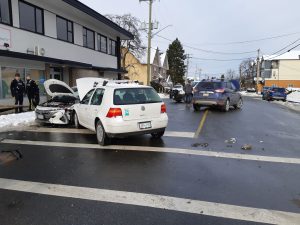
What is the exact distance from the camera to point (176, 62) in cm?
8231

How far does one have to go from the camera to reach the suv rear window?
23.6 ft

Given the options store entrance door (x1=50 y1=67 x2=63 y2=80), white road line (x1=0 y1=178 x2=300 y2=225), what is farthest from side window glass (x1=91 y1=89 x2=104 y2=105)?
store entrance door (x1=50 y1=67 x2=63 y2=80)

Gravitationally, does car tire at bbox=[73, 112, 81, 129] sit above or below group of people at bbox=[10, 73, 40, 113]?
below

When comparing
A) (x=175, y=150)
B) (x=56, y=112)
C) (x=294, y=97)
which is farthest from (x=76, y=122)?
(x=294, y=97)

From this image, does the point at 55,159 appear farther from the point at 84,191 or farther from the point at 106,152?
the point at 84,191

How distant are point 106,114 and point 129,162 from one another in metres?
1.73

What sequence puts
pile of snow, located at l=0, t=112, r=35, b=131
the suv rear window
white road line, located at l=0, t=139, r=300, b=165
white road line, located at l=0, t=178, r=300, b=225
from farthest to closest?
pile of snow, located at l=0, t=112, r=35, b=131
the suv rear window
white road line, located at l=0, t=139, r=300, b=165
white road line, located at l=0, t=178, r=300, b=225

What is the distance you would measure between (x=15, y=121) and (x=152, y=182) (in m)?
8.64

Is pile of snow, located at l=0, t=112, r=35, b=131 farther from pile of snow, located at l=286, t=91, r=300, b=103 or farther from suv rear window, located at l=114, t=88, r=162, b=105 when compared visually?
pile of snow, located at l=286, t=91, r=300, b=103

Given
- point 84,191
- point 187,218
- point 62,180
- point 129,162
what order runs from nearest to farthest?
1. point 187,218
2. point 84,191
3. point 62,180
4. point 129,162

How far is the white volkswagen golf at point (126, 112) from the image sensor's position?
7.01 m

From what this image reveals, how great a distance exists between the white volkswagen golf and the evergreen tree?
74920 millimetres

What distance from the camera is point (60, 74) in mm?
20125

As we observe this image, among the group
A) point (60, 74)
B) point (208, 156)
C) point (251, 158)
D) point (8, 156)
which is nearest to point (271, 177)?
point (251, 158)
